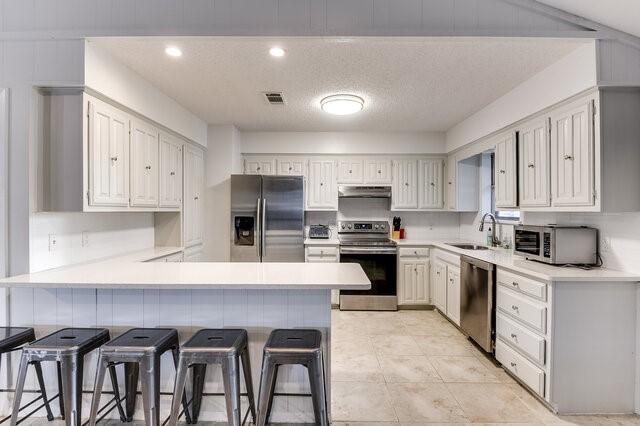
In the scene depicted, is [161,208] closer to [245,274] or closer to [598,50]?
[245,274]

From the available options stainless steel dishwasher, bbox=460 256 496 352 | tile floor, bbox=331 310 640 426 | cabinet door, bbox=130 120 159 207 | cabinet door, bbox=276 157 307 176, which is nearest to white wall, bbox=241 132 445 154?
cabinet door, bbox=276 157 307 176

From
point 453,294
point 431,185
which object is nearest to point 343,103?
point 431,185

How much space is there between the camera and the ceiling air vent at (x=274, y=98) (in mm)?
3303

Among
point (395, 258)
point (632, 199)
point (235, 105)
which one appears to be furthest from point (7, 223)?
point (632, 199)

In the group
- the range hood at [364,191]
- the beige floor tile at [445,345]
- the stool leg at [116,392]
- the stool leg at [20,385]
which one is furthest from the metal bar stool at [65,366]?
the range hood at [364,191]

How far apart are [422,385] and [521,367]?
0.78 metres

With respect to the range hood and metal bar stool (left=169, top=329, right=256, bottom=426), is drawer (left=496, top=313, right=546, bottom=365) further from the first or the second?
the range hood

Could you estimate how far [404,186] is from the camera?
16.1 feet

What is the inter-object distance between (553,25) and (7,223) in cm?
385

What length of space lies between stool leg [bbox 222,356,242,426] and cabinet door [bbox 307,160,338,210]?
3.28 meters

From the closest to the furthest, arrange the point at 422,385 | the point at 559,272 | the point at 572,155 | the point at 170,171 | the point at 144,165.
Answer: the point at 559,272 → the point at 572,155 → the point at 422,385 → the point at 144,165 → the point at 170,171

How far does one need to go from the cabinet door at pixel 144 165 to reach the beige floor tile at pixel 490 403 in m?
3.09

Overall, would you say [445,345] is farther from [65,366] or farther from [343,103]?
[65,366]

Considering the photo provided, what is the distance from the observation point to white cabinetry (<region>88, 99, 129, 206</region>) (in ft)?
7.79
